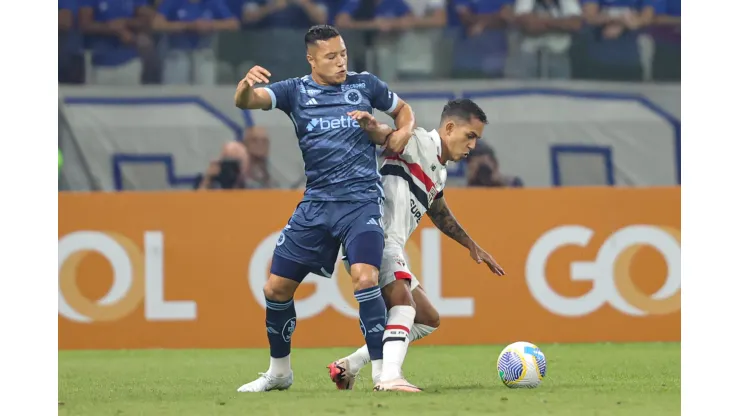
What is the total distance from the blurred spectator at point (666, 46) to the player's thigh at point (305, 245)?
8.74m

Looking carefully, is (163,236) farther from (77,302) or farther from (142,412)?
(142,412)

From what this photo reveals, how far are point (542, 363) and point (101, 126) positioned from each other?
834 cm

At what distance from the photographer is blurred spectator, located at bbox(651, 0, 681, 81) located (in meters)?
14.9

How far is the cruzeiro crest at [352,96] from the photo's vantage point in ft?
23.3

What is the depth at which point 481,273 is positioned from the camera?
11.8 metres

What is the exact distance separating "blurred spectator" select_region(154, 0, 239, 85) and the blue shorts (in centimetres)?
782

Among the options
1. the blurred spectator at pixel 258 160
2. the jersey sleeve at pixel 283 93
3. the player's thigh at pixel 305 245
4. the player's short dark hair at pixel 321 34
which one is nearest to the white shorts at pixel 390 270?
the player's thigh at pixel 305 245

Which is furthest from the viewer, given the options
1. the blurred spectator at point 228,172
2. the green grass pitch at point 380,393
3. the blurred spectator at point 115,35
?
the blurred spectator at point 115,35

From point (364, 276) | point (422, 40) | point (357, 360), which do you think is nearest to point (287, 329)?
point (357, 360)

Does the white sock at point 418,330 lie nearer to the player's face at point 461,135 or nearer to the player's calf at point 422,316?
the player's calf at point 422,316

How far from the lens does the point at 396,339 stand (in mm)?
6859

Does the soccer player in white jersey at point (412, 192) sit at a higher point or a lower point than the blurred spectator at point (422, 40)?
lower

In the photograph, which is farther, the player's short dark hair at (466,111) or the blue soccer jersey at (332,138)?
the player's short dark hair at (466,111)

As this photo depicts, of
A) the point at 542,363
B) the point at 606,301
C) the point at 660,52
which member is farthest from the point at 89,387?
the point at 660,52
